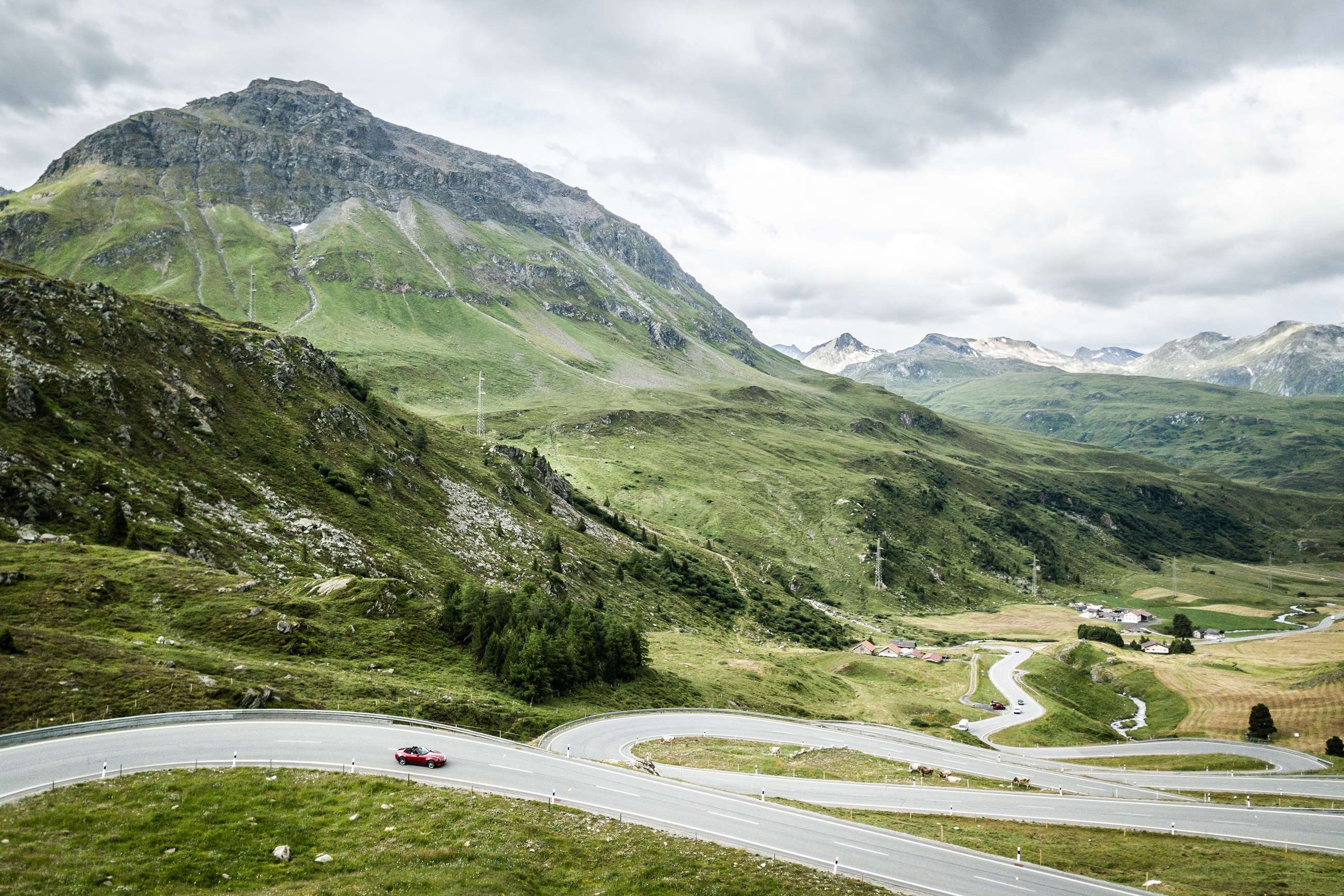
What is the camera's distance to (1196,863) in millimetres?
36781

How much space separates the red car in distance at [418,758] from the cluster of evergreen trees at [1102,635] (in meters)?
161

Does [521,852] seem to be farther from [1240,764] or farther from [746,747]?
[1240,764]

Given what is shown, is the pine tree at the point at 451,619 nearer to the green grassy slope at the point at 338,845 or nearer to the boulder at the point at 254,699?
the boulder at the point at 254,699

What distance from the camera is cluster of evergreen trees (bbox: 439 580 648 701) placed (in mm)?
60344

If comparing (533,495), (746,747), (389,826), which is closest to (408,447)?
(533,495)

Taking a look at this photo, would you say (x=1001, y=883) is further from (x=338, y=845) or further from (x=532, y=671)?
(x=532, y=671)

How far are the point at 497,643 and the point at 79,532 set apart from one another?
Result: 36823mm

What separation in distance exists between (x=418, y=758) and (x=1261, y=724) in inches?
3767

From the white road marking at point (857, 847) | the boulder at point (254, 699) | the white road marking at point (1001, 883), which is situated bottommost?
the white road marking at point (1001, 883)

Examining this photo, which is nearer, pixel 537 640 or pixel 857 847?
pixel 857 847

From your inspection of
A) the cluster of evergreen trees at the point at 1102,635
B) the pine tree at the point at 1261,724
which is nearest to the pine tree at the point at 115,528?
the pine tree at the point at 1261,724

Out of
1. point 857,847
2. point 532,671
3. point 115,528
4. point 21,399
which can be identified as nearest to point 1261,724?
point 857,847

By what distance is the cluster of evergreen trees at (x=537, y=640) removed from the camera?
2376 inches

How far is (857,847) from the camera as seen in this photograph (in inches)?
1387
